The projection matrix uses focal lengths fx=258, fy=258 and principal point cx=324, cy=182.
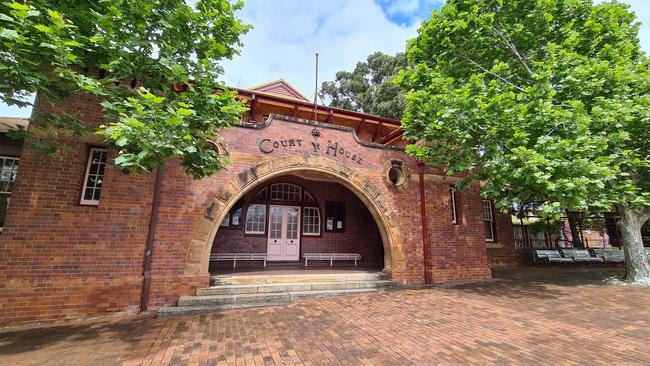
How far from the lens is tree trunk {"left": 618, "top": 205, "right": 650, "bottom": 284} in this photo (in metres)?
7.92

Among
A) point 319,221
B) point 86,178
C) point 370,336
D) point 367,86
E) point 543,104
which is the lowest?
point 370,336

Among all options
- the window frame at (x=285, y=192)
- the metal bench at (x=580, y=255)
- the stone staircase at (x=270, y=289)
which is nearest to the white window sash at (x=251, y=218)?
the window frame at (x=285, y=192)

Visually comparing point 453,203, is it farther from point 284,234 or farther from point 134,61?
point 134,61

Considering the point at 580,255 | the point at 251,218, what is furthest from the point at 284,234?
the point at 580,255

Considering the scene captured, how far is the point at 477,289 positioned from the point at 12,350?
32.0 ft

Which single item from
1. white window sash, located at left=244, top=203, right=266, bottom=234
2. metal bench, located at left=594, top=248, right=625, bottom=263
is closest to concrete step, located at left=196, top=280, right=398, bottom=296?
white window sash, located at left=244, top=203, right=266, bottom=234

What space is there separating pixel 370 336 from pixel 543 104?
642 centimetres

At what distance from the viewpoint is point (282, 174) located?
7.28m

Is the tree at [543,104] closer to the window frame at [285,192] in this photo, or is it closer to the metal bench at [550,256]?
the window frame at [285,192]

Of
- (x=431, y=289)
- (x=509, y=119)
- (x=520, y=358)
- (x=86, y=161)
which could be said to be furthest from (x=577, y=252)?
(x=86, y=161)

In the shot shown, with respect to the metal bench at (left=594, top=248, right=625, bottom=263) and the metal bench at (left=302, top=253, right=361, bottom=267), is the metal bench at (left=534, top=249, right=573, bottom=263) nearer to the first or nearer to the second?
the metal bench at (left=594, top=248, right=625, bottom=263)

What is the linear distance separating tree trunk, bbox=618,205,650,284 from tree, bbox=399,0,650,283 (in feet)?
0.10

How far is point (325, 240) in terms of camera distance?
10922mm

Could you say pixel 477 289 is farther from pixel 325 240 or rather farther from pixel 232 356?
pixel 232 356
